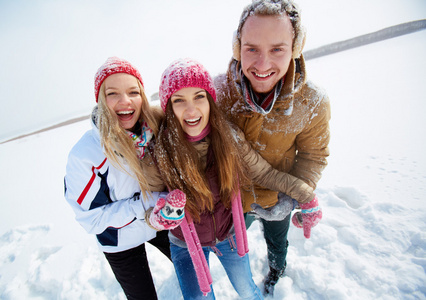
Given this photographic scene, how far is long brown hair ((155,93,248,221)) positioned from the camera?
52.0 inches

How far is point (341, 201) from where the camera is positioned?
99.9 inches

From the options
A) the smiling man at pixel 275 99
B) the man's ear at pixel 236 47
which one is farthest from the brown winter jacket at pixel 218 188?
the man's ear at pixel 236 47

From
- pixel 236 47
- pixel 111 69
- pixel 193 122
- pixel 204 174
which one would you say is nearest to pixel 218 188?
pixel 204 174

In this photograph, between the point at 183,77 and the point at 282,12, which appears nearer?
the point at 282,12

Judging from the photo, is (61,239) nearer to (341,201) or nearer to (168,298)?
(168,298)

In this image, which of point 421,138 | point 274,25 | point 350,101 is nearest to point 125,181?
point 274,25

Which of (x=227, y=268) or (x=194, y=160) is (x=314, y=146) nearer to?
(x=194, y=160)

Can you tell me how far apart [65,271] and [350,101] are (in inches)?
290

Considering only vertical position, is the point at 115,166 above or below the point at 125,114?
below

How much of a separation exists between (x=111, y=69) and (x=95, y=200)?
37.9 inches

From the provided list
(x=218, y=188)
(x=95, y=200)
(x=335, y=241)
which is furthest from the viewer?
(x=335, y=241)

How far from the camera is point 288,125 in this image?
1429 millimetres

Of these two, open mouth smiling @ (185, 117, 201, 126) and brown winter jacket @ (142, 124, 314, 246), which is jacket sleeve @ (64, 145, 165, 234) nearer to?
brown winter jacket @ (142, 124, 314, 246)

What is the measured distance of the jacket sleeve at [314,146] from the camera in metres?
1.42
